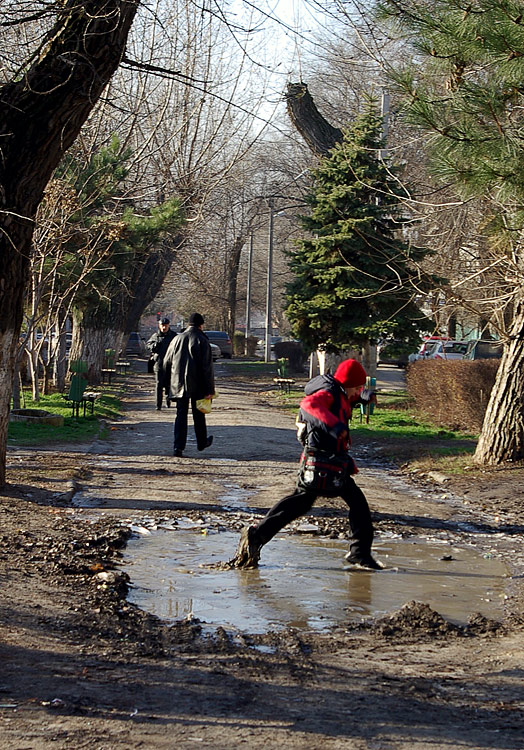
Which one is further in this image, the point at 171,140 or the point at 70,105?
the point at 171,140

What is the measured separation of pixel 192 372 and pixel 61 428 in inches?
190

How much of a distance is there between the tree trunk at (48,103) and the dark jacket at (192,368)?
4068mm

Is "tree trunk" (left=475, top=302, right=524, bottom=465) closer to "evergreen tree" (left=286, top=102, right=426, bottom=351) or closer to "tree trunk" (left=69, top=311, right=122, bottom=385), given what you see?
"evergreen tree" (left=286, top=102, right=426, bottom=351)

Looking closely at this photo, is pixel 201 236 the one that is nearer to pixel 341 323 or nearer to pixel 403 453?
pixel 341 323

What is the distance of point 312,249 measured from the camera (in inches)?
945

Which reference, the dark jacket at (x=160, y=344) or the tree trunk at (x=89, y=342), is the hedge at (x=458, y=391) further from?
the tree trunk at (x=89, y=342)

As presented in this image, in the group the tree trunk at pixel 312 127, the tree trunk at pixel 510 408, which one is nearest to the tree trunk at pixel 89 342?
the tree trunk at pixel 312 127

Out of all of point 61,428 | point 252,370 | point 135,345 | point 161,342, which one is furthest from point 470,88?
point 135,345

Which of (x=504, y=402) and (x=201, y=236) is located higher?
(x=201, y=236)

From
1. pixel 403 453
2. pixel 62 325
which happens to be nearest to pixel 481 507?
pixel 403 453

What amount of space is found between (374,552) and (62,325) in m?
18.3

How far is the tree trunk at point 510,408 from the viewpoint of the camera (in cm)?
1298

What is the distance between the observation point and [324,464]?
23.8 feet

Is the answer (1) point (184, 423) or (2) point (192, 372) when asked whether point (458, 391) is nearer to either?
(1) point (184, 423)
